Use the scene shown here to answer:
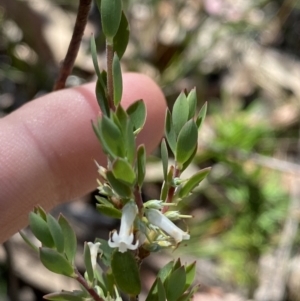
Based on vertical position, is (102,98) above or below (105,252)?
above

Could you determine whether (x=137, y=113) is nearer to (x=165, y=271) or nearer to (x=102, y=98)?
(x=102, y=98)

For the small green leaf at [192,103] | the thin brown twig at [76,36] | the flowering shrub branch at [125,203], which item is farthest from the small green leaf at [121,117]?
the thin brown twig at [76,36]

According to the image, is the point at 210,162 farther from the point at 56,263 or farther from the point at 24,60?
the point at 56,263

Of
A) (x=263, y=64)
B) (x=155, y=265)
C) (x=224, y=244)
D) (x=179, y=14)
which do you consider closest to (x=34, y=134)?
(x=155, y=265)

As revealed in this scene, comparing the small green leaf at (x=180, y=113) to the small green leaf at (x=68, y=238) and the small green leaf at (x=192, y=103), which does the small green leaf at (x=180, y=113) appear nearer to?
the small green leaf at (x=192, y=103)

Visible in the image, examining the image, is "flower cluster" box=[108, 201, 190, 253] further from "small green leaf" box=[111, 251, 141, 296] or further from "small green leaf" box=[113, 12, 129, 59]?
"small green leaf" box=[113, 12, 129, 59]

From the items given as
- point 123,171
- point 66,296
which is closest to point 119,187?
point 123,171

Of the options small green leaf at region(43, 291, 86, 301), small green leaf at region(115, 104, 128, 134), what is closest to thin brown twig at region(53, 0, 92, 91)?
small green leaf at region(115, 104, 128, 134)
